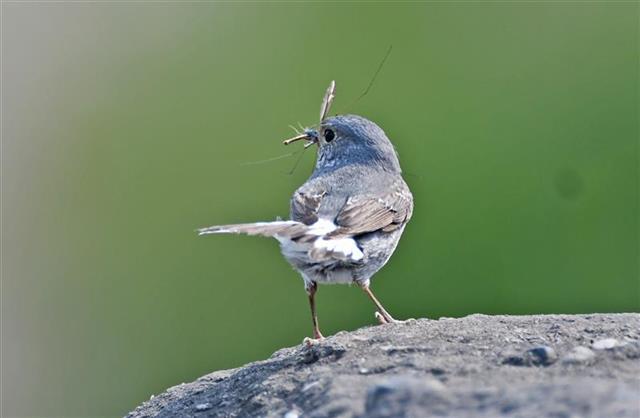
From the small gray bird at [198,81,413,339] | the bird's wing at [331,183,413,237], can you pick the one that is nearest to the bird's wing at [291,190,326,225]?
the small gray bird at [198,81,413,339]

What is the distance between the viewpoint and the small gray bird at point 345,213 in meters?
7.49

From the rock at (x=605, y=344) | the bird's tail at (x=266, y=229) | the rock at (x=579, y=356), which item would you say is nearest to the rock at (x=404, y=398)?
the rock at (x=579, y=356)

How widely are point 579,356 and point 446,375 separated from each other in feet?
2.35

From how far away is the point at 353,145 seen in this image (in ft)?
30.7

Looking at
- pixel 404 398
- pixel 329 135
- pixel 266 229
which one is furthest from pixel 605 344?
pixel 329 135

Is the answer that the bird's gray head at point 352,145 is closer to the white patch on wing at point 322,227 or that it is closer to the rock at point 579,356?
the white patch on wing at point 322,227

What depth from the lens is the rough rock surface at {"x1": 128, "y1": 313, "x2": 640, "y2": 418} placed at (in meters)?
5.58

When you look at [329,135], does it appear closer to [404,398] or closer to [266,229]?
[266,229]

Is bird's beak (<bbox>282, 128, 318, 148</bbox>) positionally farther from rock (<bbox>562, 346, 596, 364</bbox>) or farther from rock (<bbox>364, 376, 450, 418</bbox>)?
rock (<bbox>364, 376, 450, 418</bbox>)

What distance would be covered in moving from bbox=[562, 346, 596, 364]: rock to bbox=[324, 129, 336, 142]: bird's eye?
367 cm

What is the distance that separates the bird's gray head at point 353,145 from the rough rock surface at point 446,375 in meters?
1.95

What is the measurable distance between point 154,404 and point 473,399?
2.77 m

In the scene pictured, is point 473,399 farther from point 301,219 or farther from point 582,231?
point 582,231

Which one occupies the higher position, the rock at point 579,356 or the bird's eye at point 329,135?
the bird's eye at point 329,135
